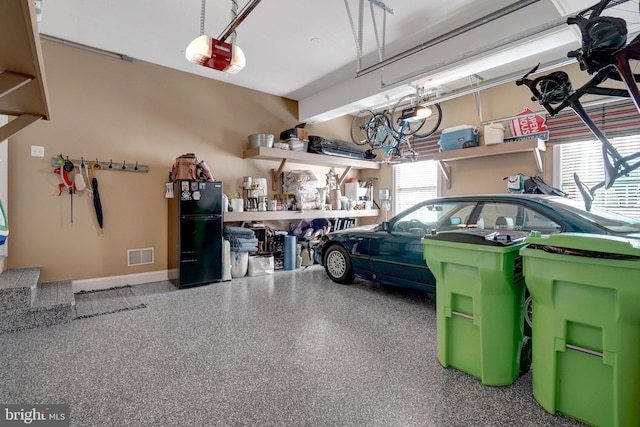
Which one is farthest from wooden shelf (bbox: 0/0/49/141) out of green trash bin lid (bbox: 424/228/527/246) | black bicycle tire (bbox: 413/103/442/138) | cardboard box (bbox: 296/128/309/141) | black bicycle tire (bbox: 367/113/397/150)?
black bicycle tire (bbox: 413/103/442/138)

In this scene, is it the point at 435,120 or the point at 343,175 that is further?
the point at 343,175

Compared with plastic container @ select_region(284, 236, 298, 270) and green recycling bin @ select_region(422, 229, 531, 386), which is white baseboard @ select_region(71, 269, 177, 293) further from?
green recycling bin @ select_region(422, 229, 531, 386)

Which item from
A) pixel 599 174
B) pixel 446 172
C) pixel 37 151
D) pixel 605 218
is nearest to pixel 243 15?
pixel 37 151

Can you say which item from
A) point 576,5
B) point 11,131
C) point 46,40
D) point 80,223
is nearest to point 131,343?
point 11,131

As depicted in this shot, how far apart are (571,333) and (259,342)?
2.13 metres

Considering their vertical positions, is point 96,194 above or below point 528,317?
above

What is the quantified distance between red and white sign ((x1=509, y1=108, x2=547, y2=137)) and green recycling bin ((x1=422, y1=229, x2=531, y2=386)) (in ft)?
11.4

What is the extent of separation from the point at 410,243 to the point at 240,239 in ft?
8.92

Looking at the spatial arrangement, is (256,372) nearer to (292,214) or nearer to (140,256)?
(140,256)

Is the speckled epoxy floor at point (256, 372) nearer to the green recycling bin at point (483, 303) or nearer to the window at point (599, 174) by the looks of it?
the green recycling bin at point (483, 303)

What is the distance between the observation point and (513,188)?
4344mm

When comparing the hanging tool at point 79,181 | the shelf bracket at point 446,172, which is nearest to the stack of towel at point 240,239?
the hanging tool at point 79,181

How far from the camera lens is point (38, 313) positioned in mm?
2875

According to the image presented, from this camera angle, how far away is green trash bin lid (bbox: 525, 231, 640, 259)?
1.34m
